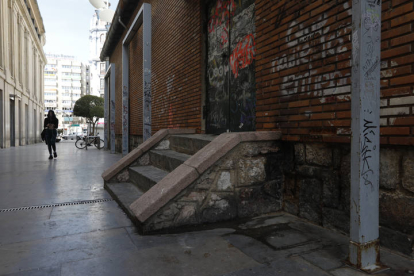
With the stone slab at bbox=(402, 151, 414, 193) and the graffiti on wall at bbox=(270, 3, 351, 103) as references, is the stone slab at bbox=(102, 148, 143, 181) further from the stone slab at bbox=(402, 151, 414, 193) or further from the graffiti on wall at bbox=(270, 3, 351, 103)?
the stone slab at bbox=(402, 151, 414, 193)

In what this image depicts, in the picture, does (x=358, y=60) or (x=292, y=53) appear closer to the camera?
(x=358, y=60)

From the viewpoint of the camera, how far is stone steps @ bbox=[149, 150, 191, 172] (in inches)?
174

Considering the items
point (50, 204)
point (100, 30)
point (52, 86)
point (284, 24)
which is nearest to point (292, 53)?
point (284, 24)

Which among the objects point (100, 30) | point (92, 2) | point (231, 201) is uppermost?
point (100, 30)

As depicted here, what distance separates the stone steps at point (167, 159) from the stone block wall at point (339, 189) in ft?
5.35

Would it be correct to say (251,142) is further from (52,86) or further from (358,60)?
(52,86)

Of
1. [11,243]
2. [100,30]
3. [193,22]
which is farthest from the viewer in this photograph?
[100,30]

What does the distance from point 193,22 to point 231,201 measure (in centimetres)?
438

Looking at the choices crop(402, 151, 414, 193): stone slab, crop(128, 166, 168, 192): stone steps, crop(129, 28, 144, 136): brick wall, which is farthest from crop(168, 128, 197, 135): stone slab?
crop(129, 28, 144, 136): brick wall

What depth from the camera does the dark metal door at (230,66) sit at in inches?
185

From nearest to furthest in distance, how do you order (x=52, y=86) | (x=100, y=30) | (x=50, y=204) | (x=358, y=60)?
(x=358, y=60)
(x=50, y=204)
(x=100, y=30)
(x=52, y=86)

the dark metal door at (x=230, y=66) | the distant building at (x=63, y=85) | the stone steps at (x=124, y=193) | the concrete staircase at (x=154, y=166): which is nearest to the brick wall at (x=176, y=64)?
the dark metal door at (x=230, y=66)

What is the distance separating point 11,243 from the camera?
9.00 ft

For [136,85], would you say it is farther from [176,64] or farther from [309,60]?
[309,60]
